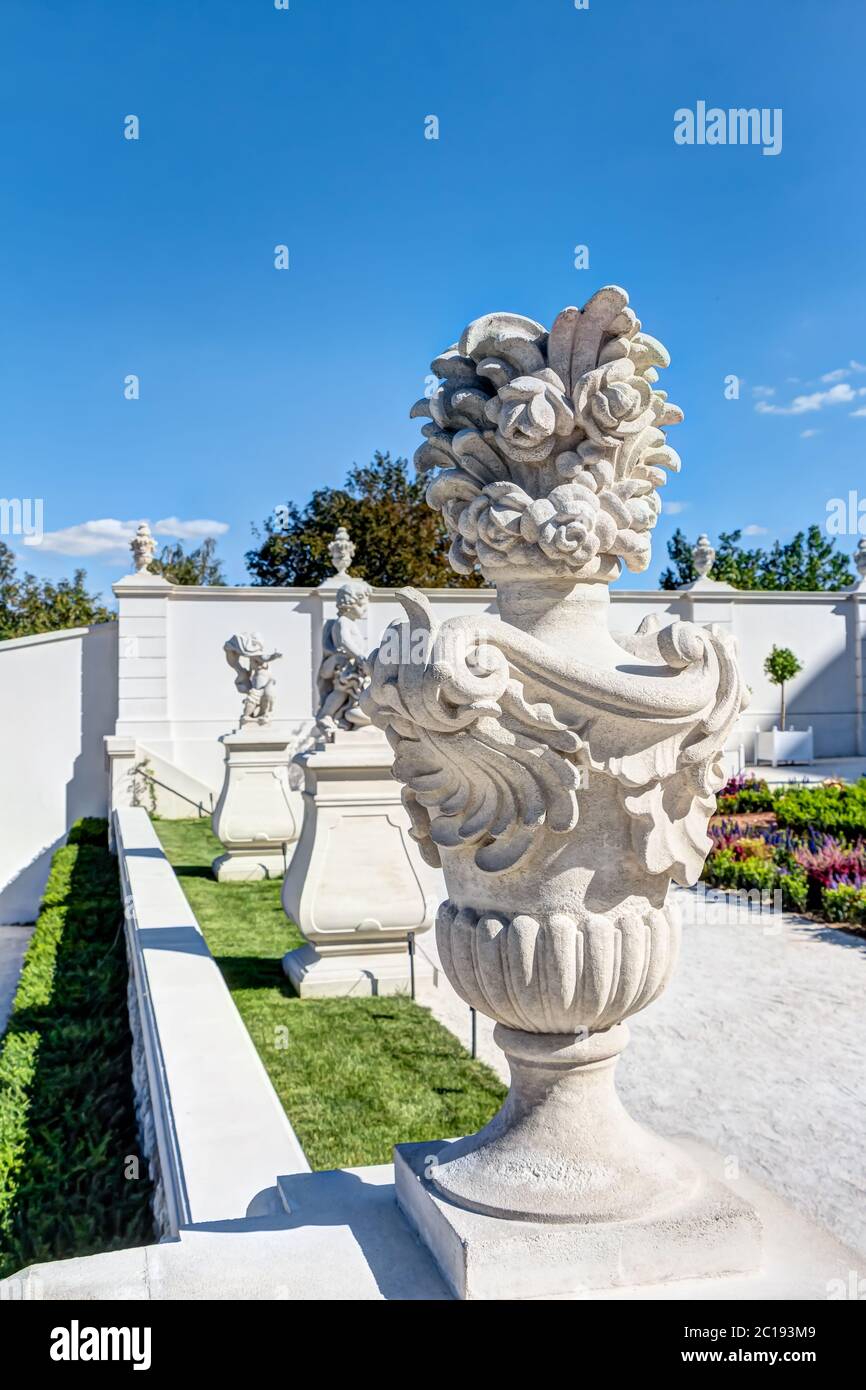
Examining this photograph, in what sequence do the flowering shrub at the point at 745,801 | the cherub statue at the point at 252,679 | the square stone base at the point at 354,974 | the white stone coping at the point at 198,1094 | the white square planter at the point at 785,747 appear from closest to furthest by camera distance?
the white stone coping at the point at 198,1094
the square stone base at the point at 354,974
the cherub statue at the point at 252,679
the flowering shrub at the point at 745,801
the white square planter at the point at 785,747

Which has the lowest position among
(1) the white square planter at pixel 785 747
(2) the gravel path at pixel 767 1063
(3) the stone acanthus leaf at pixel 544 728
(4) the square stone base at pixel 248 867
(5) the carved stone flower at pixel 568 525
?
(2) the gravel path at pixel 767 1063

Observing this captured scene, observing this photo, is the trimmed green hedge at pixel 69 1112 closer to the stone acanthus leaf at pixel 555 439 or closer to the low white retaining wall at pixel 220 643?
the stone acanthus leaf at pixel 555 439

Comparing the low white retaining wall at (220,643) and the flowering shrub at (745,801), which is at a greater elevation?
the low white retaining wall at (220,643)

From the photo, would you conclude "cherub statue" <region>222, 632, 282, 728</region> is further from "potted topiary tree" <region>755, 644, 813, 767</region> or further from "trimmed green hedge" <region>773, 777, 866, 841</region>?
"potted topiary tree" <region>755, 644, 813, 767</region>

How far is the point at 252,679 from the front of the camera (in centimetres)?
1098

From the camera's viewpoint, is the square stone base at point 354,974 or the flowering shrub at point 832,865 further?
the flowering shrub at point 832,865

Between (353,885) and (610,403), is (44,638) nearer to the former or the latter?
(353,885)

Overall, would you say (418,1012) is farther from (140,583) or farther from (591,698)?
(140,583)

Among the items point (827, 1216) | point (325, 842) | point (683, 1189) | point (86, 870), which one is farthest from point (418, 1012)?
point (86, 870)

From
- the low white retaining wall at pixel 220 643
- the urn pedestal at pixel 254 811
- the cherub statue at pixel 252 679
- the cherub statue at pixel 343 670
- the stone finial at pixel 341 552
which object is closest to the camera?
the cherub statue at pixel 343 670

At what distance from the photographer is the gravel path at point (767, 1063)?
13.3 ft

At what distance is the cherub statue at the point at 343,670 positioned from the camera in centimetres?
683

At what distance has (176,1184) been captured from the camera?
313 centimetres

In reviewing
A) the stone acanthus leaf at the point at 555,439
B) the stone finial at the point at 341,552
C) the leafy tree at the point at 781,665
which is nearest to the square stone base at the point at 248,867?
the stone finial at the point at 341,552
